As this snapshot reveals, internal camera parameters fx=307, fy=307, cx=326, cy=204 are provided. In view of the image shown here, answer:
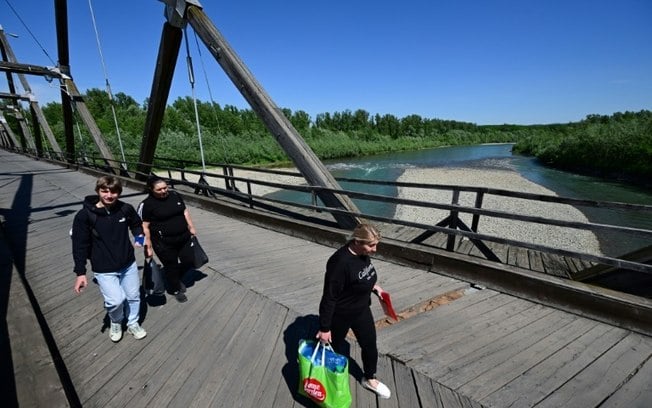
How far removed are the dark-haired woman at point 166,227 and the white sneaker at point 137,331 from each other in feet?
2.21

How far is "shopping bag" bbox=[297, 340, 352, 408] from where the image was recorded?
194 cm

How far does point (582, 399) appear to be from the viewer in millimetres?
2266

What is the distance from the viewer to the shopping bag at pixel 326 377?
1.94 m

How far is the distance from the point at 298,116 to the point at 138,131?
39.5m

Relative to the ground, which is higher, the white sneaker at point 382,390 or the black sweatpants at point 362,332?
the black sweatpants at point 362,332

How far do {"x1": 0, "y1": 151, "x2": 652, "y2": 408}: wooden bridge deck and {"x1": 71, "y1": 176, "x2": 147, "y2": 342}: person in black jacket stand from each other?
1.70ft

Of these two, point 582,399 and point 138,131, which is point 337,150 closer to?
point 138,131

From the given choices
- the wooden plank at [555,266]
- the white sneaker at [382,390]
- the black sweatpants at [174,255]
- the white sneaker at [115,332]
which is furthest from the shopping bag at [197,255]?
the wooden plank at [555,266]

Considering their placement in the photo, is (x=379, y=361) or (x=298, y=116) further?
(x=298, y=116)

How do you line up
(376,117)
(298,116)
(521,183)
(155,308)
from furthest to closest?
(376,117) < (298,116) < (521,183) < (155,308)

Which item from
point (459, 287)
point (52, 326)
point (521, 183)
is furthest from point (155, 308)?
point (521, 183)

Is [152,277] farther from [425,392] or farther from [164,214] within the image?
[425,392]

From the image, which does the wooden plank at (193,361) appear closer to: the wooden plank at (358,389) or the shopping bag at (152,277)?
the shopping bag at (152,277)

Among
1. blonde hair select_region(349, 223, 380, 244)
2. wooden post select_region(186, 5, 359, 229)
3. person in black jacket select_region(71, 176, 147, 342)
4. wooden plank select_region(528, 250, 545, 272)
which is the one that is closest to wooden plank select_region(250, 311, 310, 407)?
blonde hair select_region(349, 223, 380, 244)
